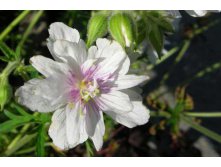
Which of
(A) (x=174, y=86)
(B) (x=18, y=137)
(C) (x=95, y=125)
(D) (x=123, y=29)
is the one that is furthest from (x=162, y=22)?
(A) (x=174, y=86)

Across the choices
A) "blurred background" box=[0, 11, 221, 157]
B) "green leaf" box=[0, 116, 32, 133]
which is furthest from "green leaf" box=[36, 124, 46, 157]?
"blurred background" box=[0, 11, 221, 157]

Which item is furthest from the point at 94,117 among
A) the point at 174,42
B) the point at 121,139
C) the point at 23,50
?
the point at 174,42

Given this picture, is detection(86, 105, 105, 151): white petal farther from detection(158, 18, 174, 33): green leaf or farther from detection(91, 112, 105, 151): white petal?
detection(158, 18, 174, 33): green leaf

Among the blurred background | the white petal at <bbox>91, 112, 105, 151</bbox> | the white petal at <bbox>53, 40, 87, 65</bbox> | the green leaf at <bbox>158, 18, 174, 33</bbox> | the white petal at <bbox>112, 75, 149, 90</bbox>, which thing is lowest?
the blurred background

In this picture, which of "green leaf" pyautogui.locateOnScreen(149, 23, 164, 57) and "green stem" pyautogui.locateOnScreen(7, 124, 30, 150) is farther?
"green stem" pyautogui.locateOnScreen(7, 124, 30, 150)

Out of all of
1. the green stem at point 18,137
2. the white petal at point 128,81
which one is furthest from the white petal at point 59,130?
the green stem at point 18,137

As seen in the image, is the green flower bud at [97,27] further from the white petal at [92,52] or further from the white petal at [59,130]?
the white petal at [59,130]

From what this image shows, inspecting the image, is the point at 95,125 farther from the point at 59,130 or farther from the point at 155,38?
the point at 155,38
